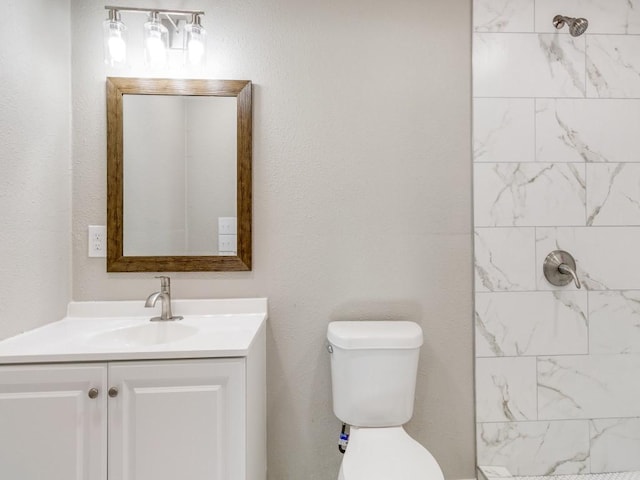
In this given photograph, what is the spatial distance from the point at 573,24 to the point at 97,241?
7.12ft

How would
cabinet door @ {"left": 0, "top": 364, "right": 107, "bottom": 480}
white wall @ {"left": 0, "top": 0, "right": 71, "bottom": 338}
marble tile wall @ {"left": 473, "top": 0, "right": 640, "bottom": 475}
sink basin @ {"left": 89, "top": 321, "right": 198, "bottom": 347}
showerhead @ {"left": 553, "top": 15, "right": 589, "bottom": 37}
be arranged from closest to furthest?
cabinet door @ {"left": 0, "top": 364, "right": 107, "bottom": 480}, white wall @ {"left": 0, "top": 0, "right": 71, "bottom": 338}, sink basin @ {"left": 89, "top": 321, "right": 198, "bottom": 347}, showerhead @ {"left": 553, "top": 15, "right": 589, "bottom": 37}, marble tile wall @ {"left": 473, "top": 0, "right": 640, "bottom": 475}

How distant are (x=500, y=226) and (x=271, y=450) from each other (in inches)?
54.6

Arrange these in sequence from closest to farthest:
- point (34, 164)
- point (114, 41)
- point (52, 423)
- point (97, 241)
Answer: point (52, 423), point (34, 164), point (114, 41), point (97, 241)

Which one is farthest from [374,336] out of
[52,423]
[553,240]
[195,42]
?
[195,42]

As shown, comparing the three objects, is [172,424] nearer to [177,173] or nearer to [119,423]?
[119,423]

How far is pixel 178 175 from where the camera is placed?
147 cm

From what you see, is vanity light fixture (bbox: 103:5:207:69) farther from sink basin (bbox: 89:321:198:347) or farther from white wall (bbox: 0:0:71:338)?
sink basin (bbox: 89:321:198:347)

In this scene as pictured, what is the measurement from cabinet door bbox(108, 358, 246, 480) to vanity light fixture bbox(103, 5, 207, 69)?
1160 millimetres

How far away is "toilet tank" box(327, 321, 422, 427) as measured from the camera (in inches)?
52.4

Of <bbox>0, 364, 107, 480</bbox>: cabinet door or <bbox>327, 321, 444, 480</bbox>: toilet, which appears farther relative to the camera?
<bbox>327, 321, 444, 480</bbox>: toilet

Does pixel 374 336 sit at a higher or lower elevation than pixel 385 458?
higher

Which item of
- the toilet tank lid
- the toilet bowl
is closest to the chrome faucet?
the toilet tank lid

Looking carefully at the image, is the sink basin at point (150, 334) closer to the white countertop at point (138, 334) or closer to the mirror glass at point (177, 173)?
the white countertop at point (138, 334)

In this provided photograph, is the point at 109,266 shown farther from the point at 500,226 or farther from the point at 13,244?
the point at 500,226
